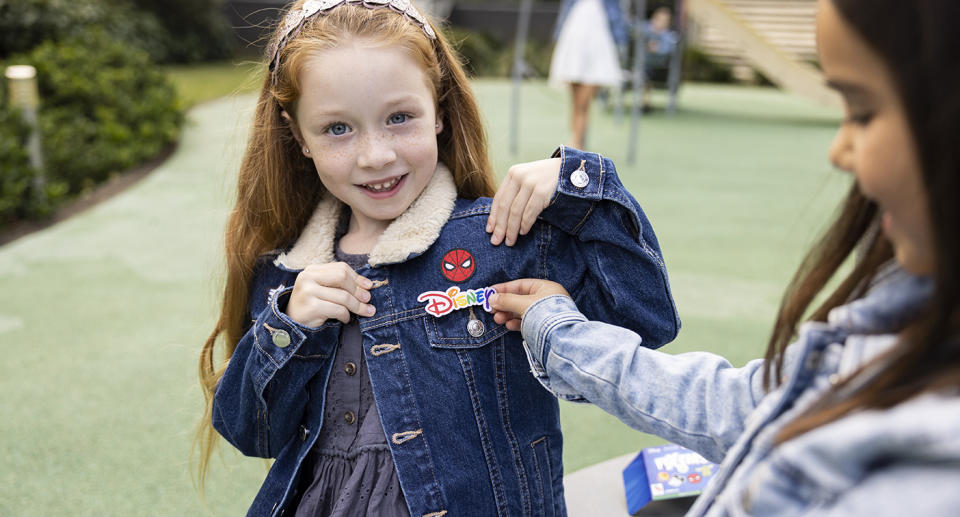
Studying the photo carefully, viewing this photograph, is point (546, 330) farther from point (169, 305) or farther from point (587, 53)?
point (587, 53)

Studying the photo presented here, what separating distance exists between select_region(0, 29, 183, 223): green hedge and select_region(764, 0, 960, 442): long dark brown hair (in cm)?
497

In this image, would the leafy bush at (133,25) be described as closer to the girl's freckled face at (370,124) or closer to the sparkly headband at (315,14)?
the sparkly headband at (315,14)

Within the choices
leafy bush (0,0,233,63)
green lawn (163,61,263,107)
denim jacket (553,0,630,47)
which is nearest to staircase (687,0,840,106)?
denim jacket (553,0,630,47)

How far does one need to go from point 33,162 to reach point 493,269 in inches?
191

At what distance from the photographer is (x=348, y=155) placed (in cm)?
142

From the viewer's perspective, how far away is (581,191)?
134 cm

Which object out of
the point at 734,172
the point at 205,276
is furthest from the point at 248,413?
the point at 734,172

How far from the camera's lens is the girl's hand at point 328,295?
139cm

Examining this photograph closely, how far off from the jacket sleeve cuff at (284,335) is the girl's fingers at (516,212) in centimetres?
33

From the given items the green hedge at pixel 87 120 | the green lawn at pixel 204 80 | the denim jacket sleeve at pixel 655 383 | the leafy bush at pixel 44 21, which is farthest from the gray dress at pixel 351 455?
the leafy bush at pixel 44 21

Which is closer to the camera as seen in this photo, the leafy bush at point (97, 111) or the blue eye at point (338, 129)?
the blue eye at point (338, 129)

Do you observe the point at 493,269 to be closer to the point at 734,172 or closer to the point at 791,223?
the point at 791,223

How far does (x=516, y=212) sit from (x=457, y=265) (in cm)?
15

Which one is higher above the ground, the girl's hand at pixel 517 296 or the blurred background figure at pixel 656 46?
the girl's hand at pixel 517 296
